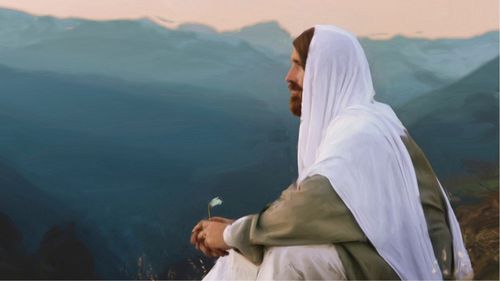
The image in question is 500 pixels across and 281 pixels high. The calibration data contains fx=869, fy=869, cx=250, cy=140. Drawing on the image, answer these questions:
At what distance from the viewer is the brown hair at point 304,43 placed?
8.22ft

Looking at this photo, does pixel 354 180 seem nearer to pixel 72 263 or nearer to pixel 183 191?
pixel 183 191

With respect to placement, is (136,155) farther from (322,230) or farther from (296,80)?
(322,230)

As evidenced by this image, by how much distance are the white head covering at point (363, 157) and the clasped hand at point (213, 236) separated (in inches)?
10.6

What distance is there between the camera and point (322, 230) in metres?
2.24

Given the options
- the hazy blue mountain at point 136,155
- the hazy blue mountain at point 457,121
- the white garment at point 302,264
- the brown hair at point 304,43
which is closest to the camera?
the white garment at point 302,264

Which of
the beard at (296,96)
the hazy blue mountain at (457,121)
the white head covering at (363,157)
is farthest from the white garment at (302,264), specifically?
the hazy blue mountain at (457,121)

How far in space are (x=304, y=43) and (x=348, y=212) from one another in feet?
1.77

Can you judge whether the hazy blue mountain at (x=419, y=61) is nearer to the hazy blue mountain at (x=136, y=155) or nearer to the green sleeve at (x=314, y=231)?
the hazy blue mountain at (x=136, y=155)

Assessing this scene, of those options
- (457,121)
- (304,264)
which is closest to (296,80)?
(304,264)

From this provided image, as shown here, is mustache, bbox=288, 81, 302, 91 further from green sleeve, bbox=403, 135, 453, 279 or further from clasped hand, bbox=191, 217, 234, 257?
clasped hand, bbox=191, 217, 234, 257

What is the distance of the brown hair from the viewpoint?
251 cm

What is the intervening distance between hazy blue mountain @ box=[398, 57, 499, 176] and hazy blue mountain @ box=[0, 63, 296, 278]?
0.62 metres

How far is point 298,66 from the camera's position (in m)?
2.55

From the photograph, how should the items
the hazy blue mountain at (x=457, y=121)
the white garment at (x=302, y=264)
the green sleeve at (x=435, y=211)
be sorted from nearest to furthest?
1. the white garment at (x=302, y=264)
2. the green sleeve at (x=435, y=211)
3. the hazy blue mountain at (x=457, y=121)
